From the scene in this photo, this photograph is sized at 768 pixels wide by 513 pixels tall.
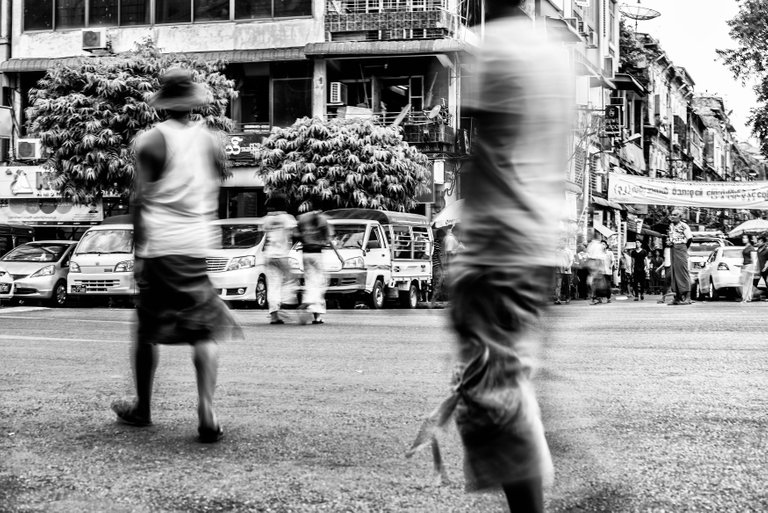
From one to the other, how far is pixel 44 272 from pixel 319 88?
13.5m

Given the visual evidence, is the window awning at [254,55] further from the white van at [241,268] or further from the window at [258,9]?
the white van at [241,268]

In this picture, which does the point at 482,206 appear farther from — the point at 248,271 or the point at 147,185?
the point at 248,271

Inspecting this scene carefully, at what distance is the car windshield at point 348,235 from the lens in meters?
22.0

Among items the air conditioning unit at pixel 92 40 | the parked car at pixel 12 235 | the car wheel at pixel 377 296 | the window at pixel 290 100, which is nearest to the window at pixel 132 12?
the air conditioning unit at pixel 92 40

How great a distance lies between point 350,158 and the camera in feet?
91.6

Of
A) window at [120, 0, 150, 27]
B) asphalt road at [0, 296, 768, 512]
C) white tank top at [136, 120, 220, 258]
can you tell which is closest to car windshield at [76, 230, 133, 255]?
asphalt road at [0, 296, 768, 512]

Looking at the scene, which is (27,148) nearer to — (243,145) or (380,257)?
(243,145)

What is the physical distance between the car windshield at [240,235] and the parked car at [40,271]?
3991 millimetres

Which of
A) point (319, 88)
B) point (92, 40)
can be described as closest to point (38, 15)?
point (92, 40)

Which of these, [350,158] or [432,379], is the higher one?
[350,158]

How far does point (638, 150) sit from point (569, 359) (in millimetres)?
48727

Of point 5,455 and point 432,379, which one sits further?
point 432,379

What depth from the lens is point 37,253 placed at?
77.7 ft

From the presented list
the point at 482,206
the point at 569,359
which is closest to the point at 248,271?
the point at 569,359
